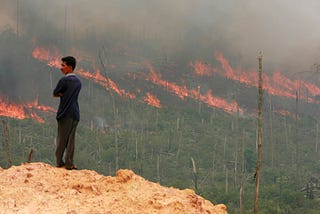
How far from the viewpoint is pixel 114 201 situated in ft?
15.6

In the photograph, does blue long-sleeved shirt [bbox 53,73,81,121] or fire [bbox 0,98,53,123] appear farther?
fire [bbox 0,98,53,123]

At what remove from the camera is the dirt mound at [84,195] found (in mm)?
4516

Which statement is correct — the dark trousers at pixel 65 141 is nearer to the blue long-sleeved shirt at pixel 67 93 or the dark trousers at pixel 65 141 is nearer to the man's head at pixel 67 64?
the blue long-sleeved shirt at pixel 67 93

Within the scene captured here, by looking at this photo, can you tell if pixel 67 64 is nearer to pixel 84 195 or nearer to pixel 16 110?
pixel 84 195

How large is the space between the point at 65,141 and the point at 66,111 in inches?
19.2

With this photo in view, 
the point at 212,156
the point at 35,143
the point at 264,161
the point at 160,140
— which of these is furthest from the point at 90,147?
the point at 264,161

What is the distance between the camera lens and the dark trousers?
6730mm

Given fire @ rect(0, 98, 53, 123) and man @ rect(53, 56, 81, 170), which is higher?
fire @ rect(0, 98, 53, 123)

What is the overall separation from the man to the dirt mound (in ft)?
2.13

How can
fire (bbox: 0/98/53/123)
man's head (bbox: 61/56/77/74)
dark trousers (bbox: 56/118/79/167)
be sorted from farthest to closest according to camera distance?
fire (bbox: 0/98/53/123) → man's head (bbox: 61/56/77/74) → dark trousers (bbox: 56/118/79/167)

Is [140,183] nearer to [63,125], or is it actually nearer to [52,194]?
[52,194]

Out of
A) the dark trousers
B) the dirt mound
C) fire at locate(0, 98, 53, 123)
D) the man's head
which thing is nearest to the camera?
the dirt mound

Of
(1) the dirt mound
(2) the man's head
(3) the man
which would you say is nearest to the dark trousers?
(3) the man

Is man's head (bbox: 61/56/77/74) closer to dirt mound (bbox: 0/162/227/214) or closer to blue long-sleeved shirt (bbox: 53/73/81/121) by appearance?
blue long-sleeved shirt (bbox: 53/73/81/121)
